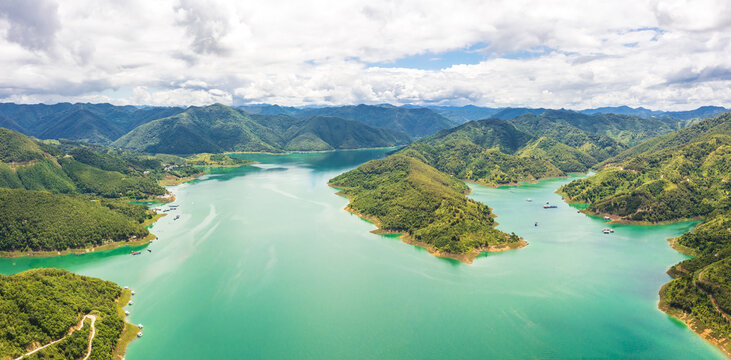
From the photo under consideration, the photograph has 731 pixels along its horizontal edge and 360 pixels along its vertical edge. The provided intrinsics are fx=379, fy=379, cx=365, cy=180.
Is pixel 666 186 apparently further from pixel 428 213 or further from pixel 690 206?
pixel 428 213

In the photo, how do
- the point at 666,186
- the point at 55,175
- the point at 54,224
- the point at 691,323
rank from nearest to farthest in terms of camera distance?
the point at 691,323 → the point at 54,224 → the point at 666,186 → the point at 55,175

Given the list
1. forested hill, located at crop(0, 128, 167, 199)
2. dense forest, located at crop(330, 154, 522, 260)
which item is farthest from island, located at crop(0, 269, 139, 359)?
forested hill, located at crop(0, 128, 167, 199)

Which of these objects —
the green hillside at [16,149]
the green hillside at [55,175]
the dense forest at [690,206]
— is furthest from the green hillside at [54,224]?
the dense forest at [690,206]

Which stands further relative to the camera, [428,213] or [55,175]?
[55,175]

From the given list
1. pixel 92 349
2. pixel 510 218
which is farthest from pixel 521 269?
pixel 92 349

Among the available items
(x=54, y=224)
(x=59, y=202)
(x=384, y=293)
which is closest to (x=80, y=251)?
(x=54, y=224)

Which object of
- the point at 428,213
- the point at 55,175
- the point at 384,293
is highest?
the point at 55,175

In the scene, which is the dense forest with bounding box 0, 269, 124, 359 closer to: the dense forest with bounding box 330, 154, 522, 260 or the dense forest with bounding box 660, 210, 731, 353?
the dense forest with bounding box 330, 154, 522, 260

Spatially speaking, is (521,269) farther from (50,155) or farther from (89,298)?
(50,155)
